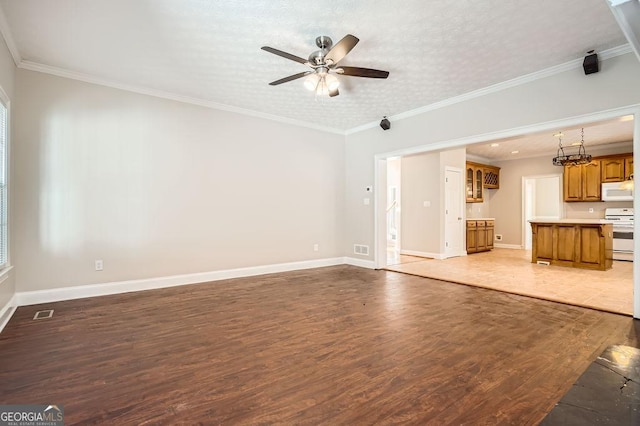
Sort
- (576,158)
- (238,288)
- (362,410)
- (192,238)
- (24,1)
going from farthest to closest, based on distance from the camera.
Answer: (576,158) → (192,238) → (238,288) → (24,1) → (362,410)

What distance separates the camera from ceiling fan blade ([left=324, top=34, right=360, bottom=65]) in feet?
8.61

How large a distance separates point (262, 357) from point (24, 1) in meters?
3.51

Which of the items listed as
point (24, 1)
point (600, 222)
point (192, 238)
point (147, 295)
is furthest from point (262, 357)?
point (600, 222)

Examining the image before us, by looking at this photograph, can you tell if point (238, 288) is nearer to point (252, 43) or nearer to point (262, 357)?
point (262, 357)

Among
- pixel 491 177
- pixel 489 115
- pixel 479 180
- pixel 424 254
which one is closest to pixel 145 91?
pixel 489 115

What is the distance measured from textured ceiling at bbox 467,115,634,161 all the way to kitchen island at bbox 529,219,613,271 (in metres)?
1.85

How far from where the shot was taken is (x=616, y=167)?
24.2ft

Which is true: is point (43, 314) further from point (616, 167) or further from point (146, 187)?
point (616, 167)

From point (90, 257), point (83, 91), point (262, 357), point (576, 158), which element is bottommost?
point (262, 357)

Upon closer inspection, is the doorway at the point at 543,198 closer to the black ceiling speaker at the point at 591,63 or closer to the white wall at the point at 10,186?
the black ceiling speaker at the point at 591,63

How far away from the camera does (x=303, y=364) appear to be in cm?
224

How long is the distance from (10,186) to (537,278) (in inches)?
291

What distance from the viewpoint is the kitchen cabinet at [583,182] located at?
7.69 meters

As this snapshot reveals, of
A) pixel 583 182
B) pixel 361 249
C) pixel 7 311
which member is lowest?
pixel 7 311
